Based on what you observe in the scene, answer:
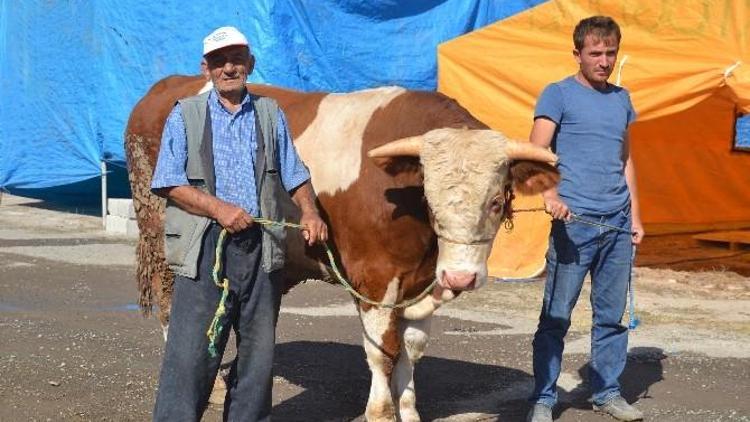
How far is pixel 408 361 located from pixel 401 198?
0.99 metres

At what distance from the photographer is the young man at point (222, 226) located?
462 cm

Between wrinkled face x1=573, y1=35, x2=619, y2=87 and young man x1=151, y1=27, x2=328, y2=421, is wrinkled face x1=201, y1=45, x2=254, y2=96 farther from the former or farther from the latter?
wrinkled face x1=573, y1=35, x2=619, y2=87

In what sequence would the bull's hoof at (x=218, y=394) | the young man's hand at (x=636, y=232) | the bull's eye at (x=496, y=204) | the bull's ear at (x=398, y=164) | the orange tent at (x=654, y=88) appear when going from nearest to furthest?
the bull's eye at (x=496, y=204) → the bull's ear at (x=398, y=164) → the young man's hand at (x=636, y=232) → the bull's hoof at (x=218, y=394) → the orange tent at (x=654, y=88)

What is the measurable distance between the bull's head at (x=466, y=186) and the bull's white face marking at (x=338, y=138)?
2.20 ft

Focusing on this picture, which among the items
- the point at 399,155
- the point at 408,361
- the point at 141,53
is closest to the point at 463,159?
the point at 399,155

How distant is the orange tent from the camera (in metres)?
9.73

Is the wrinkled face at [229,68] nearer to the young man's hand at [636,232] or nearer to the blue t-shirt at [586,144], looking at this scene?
the blue t-shirt at [586,144]

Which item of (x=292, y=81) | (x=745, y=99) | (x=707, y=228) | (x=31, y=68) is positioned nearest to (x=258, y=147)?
(x=745, y=99)

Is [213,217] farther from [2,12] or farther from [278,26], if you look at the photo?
[2,12]

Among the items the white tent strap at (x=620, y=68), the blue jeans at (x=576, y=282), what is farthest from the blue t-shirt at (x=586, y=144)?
the white tent strap at (x=620, y=68)

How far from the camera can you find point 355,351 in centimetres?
804

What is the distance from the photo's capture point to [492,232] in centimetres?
516

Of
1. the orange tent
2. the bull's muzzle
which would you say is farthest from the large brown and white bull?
the orange tent

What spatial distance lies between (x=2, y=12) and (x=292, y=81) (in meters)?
6.21
